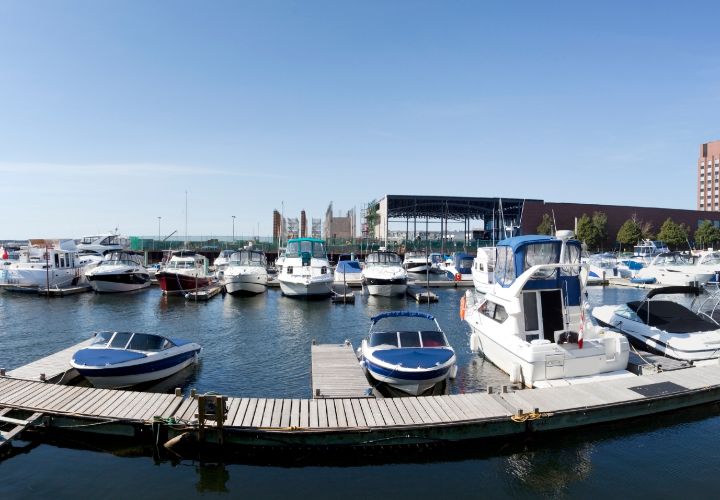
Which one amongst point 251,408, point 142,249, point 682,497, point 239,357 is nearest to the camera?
point 682,497

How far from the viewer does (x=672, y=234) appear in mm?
90250

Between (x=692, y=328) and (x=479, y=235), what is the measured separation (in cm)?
8856

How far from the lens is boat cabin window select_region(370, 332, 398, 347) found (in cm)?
1739

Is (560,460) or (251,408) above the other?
(251,408)

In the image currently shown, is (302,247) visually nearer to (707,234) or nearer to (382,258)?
(382,258)

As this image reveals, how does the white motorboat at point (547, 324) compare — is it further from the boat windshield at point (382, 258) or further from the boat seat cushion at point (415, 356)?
the boat windshield at point (382, 258)

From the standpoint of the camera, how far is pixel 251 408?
1351 centimetres

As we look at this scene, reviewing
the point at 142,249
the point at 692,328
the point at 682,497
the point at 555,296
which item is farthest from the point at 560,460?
the point at 142,249

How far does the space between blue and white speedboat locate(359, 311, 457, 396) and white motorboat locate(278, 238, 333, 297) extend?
24.0 m

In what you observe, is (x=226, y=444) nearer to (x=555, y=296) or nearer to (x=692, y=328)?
(x=555, y=296)

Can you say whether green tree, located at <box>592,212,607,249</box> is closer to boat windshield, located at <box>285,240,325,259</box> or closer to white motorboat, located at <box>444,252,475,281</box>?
white motorboat, located at <box>444,252,475,281</box>

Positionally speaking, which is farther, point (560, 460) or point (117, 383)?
point (117, 383)

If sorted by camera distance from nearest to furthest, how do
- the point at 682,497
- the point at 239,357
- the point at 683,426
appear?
the point at 682,497 → the point at 683,426 → the point at 239,357

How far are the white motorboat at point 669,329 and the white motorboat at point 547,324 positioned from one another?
11.6 ft
